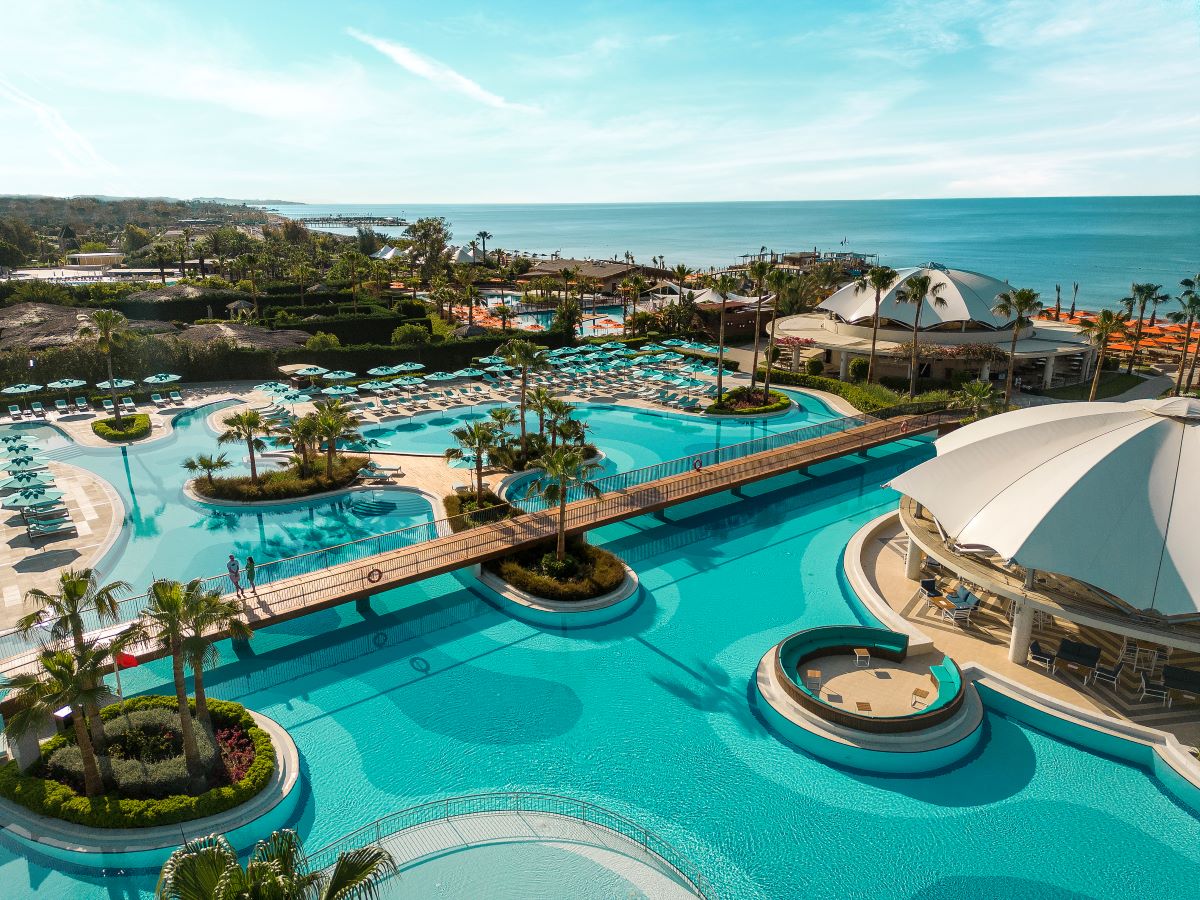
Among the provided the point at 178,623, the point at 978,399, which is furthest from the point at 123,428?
the point at 978,399

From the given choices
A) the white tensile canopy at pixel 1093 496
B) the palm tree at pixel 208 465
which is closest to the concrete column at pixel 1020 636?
the white tensile canopy at pixel 1093 496

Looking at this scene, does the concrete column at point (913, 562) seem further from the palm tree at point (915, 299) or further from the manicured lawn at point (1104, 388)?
the manicured lawn at point (1104, 388)

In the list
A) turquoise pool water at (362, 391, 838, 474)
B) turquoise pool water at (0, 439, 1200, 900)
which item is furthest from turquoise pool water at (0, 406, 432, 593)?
turquoise pool water at (362, 391, 838, 474)

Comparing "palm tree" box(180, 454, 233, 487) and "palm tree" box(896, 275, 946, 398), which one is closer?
"palm tree" box(180, 454, 233, 487)

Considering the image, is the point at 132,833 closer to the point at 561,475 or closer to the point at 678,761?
the point at 678,761

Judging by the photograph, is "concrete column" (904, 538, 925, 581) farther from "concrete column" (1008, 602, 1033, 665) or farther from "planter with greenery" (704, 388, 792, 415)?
"planter with greenery" (704, 388, 792, 415)

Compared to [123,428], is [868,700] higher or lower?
lower
